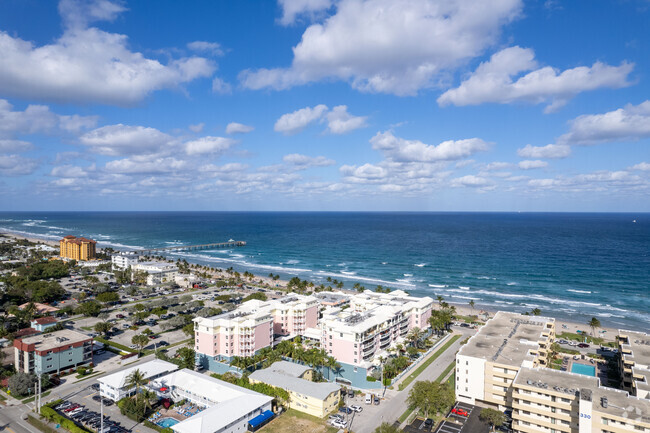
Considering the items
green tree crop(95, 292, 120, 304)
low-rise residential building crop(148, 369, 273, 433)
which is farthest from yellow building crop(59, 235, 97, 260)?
low-rise residential building crop(148, 369, 273, 433)

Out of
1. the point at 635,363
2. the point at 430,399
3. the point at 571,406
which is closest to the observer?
the point at 571,406

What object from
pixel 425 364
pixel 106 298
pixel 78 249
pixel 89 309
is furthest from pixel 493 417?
pixel 78 249

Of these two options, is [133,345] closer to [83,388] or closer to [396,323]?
[83,388]

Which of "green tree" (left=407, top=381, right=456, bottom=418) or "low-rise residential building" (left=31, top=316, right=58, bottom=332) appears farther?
"low-rise residential building" (left=31, top=316, right=58, bottom=332)

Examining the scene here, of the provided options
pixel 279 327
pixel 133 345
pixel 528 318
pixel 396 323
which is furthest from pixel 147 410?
pixel 528 318

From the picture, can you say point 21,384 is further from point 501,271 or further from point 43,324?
point 501,271

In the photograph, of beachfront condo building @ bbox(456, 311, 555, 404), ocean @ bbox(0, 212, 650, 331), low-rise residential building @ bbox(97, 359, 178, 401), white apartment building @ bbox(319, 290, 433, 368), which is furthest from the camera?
ocean @ bbox(0, 212, 650, 331)

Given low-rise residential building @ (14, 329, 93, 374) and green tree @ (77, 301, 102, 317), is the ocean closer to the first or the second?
green tree @ (77, 301, 102, 317)
